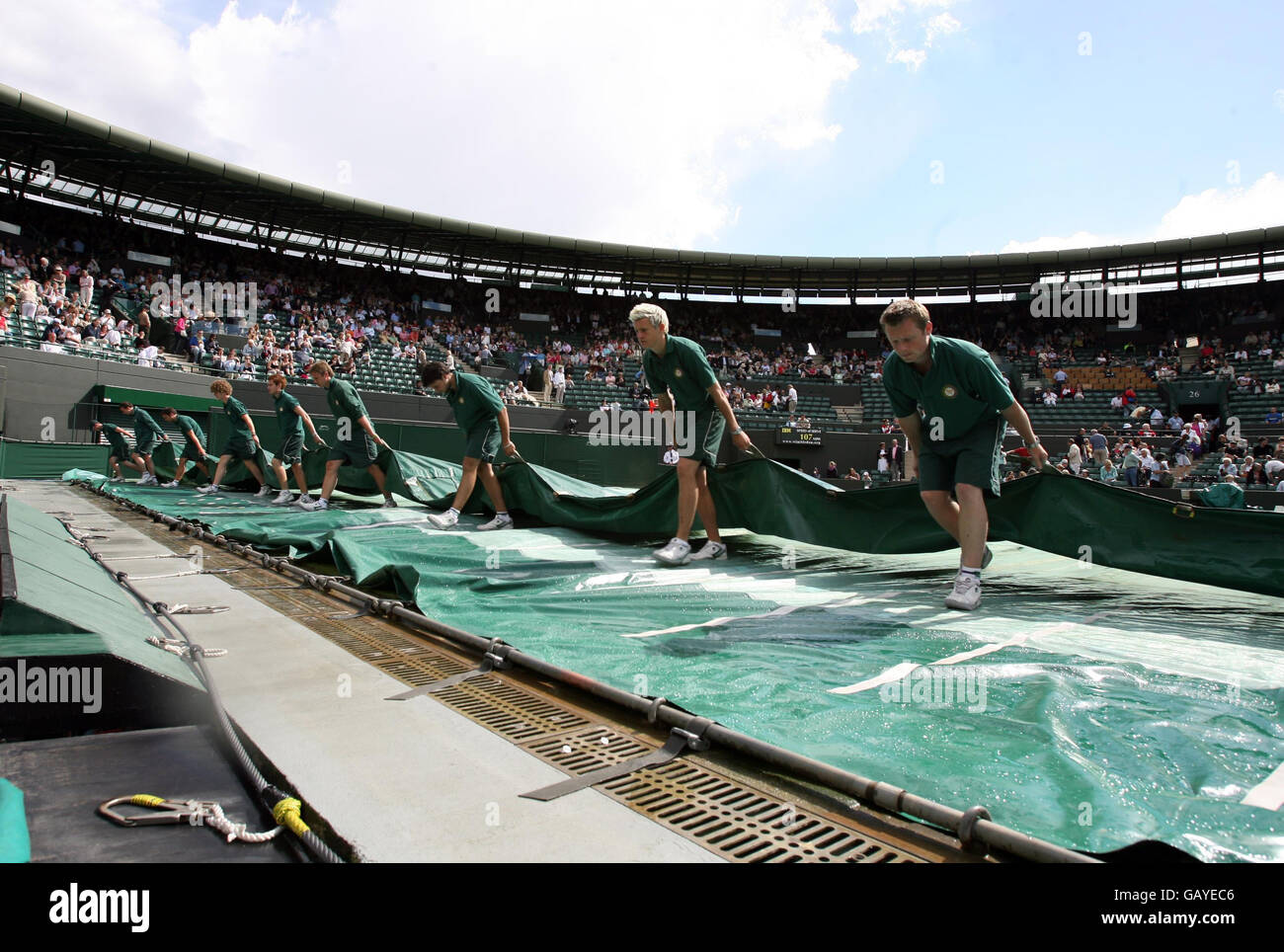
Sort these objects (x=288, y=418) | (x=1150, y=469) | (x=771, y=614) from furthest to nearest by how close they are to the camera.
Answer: (x=1150, y=469), (x=288, y=418), (x=771, y=614)

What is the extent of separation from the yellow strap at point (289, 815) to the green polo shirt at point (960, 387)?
2.62 m

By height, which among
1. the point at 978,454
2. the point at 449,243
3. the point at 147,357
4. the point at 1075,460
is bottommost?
the point at 1075,460

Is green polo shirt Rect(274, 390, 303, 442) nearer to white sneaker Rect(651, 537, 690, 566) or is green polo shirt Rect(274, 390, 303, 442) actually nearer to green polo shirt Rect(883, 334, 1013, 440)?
white sneaker Rect(651, 537, 690, 566)

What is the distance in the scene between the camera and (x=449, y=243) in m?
25.1

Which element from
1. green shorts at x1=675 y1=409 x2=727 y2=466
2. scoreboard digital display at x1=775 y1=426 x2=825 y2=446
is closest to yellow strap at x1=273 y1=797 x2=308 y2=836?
green shorts at x1=675 y1=409 x2=727 y2=466

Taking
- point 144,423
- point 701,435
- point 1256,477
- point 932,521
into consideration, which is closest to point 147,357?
point 144,423

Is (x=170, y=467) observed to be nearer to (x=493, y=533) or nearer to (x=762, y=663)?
(x=493, y=533)

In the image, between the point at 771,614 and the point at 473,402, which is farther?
the point at 473,402

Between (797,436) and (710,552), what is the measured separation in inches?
633

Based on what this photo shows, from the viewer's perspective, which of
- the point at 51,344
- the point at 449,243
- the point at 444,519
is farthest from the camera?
the point at 449,243

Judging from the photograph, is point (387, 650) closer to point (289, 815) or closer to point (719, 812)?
point (289, 815)

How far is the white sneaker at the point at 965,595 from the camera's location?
111 inches
